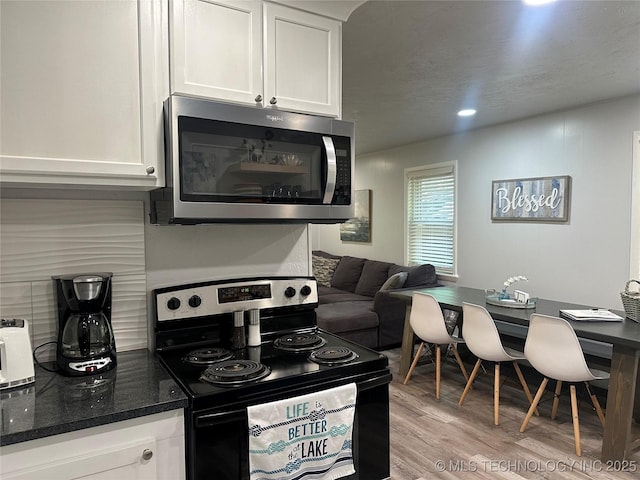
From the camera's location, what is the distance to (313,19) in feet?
6.07

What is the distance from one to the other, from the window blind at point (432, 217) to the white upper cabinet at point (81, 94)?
14.1 ft

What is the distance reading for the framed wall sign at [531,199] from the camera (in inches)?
159

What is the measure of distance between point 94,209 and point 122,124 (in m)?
0.42

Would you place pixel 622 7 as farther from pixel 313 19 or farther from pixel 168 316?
pixel 168 316

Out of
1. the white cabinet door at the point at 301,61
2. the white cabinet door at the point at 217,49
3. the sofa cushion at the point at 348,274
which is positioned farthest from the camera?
the sofa cushion at the point at 348,274

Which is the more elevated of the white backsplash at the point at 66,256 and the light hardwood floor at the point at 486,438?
the white backsplash at the point at 66,256

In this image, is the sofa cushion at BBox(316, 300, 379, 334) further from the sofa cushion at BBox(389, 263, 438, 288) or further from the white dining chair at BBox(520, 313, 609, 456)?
the white dining chair at BBox(520, 313, 609, 456)

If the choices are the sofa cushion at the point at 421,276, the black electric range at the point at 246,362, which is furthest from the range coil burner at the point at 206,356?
the sofa cushion at the point at 421,276

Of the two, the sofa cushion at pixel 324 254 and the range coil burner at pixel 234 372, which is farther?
the sofa cushion at pixel 324 254

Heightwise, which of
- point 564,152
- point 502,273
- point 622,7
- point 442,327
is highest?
point 622,7

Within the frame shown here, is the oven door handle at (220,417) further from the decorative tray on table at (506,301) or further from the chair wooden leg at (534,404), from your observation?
the decorative tray on table at (506,301)


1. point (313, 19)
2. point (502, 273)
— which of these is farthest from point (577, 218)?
point (313, 19)

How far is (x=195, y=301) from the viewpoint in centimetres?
188

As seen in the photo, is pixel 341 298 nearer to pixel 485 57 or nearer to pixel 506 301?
pixel 506 301
